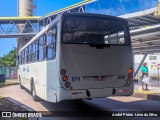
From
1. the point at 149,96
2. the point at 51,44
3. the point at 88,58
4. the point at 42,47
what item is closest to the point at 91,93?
the point at 88,58

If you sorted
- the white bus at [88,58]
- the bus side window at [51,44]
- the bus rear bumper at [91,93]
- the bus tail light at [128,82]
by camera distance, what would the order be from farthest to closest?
the bus tail light at [128,82] → the bus side window at [51,44] → the white bus at [88,58] → the bus rear bumper at [91,93]

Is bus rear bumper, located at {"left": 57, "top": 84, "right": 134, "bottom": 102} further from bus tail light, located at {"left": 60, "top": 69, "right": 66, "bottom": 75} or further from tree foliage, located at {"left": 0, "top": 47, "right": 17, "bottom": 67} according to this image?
tree foliage, located at {"left": 0, "top": 47, "right": 17, "bottom": 67}

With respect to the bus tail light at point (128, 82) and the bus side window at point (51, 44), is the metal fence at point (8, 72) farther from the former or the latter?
the bus tail light at point (128, 82)

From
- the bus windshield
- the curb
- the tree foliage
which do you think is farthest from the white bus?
the tree foliage

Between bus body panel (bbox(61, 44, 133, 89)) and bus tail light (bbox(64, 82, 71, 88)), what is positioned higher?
bus body panel (bbox(61, 44, 133, 89))

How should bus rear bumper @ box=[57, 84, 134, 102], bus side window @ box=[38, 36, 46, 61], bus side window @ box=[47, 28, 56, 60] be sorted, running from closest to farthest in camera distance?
bus rear bumper @ box=[57, 84, 134, 102]
bus side window @ box=[47, 28, 56, 60]
bus side window @ box=[38, 36, 46, 61]

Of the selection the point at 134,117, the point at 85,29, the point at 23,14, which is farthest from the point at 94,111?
the point at 23,14

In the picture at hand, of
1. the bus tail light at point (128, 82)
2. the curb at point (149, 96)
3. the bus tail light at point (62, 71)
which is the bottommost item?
the curb at point (149, 96)

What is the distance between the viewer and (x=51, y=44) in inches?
327

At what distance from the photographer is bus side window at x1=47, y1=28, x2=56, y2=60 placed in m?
7.98

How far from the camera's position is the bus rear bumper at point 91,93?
23.8 feet

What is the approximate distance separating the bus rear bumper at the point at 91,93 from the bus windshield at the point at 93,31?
1.39 meters

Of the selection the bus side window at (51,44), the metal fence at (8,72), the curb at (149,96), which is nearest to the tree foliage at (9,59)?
the metal fence at (8,72)

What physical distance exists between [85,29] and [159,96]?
21.3 feet
